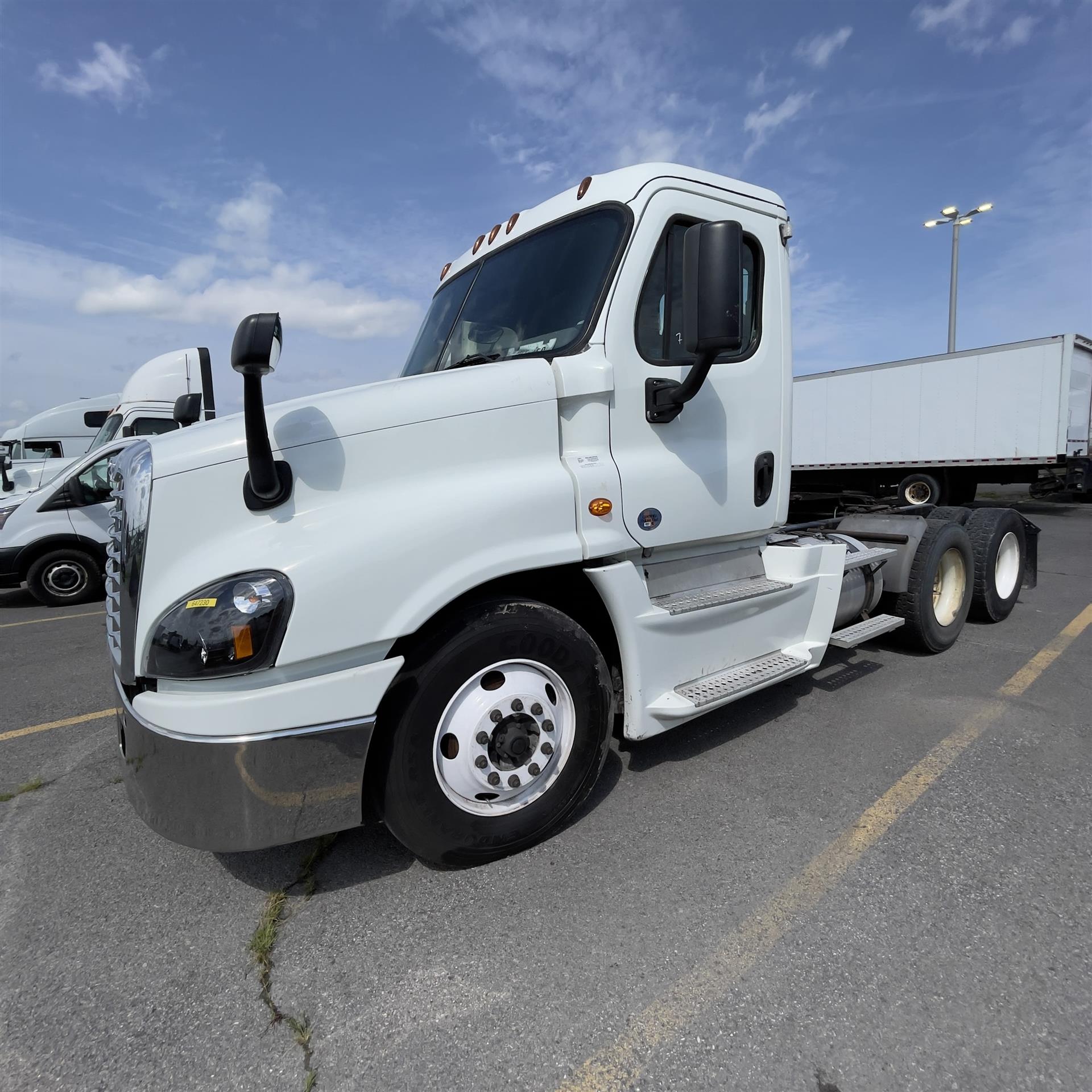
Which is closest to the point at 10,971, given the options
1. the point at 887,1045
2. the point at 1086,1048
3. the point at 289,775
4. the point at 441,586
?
the point at 289,775

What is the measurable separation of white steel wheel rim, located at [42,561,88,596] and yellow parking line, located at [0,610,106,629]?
67cm

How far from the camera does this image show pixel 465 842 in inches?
100

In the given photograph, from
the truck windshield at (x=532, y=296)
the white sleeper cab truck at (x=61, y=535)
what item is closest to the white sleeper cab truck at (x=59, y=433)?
the white sleeper cab truck at (x=61, y=535)

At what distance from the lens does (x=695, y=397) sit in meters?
3.13

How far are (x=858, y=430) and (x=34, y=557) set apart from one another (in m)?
15.6

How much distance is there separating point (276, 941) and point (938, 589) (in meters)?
5.01

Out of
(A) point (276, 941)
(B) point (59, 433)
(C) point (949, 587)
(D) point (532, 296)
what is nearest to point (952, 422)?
(C) point (949, 587)

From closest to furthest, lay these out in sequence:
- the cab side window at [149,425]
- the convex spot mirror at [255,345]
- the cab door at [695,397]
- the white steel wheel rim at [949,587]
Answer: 1. the convex spot mirror at [255,345]
2. the cab door at [695,397]
3. the white steel wheel rim at [949,587]
4. the cab side window at [149,425]

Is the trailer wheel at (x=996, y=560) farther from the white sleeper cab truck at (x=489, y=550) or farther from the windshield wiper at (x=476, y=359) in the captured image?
the windshield wiper at (x=476, y=359)

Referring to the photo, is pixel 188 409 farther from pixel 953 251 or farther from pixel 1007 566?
pixel 953 251

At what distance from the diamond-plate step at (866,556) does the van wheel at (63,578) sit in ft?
27.7

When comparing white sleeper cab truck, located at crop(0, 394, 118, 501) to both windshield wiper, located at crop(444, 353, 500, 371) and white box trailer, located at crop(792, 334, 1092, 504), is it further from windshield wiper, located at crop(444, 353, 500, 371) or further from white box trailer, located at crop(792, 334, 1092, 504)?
white box trailer, located at crop(792, 334, 1092, 504)

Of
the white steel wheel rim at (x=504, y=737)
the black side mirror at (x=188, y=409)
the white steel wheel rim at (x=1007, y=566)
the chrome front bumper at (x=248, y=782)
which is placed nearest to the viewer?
the chrome front bumper at (x=248, y=782)

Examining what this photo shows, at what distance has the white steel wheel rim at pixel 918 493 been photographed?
51.2 feet
